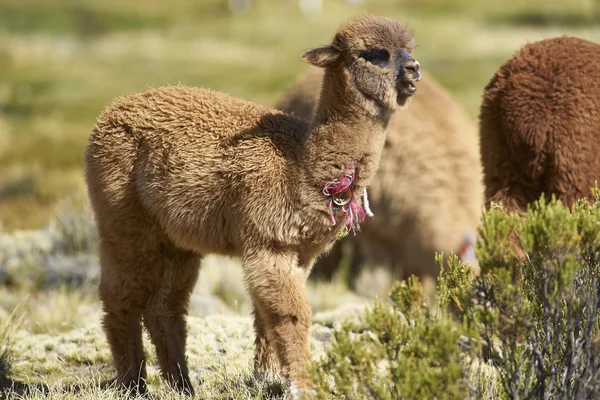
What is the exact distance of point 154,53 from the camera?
36.7 metres

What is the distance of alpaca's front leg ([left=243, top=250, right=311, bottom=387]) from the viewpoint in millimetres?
4996

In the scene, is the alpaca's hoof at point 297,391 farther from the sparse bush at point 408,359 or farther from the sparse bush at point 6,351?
the sparse bush at point 6,351

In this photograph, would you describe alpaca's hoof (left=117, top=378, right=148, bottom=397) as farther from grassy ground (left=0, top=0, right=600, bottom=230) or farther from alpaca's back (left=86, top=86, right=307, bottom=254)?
grassy ground (left=0, top=0, right=600, bottom=230)

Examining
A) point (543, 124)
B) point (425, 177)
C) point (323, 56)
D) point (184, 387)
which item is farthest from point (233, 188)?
point (425, 177)

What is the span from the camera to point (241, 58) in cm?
3634

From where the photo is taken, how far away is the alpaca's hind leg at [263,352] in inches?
227

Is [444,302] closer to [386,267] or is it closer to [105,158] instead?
[105,158]

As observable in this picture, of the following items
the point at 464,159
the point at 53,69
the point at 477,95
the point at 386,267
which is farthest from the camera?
the point at 53,69

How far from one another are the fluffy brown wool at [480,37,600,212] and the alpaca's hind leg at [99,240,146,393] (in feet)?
8.40

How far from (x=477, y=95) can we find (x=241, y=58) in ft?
47.2

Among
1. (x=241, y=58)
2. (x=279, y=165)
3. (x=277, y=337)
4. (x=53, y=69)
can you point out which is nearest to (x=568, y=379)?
(x=277, y=337)

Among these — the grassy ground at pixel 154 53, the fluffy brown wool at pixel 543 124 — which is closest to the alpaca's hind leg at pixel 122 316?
the fluffy brown wool at pixel 543 124

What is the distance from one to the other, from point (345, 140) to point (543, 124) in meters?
1.81

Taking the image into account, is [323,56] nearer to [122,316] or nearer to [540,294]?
[540,294]
